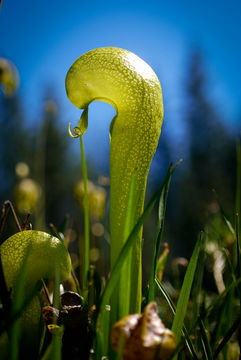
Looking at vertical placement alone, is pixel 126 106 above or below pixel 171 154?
below

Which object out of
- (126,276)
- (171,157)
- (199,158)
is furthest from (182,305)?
(171,157)

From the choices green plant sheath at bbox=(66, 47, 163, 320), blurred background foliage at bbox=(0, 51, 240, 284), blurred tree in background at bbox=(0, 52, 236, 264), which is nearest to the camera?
green plant sheath at bbox=(66, 47, 163, 320)

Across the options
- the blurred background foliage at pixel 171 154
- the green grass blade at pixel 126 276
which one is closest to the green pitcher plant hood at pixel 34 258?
the green grass blade at pixel 126 276

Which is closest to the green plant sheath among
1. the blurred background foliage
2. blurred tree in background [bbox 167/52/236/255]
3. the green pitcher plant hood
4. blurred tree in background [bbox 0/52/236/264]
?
the green pitcher plant hood

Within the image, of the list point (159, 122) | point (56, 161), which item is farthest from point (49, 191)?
point (159, 122)

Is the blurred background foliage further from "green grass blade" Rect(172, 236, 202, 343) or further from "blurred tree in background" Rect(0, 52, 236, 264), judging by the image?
"green grass blade" Rect(172, 236, 202, 343)

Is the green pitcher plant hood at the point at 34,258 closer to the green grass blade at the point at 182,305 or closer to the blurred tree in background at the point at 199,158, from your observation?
the green grass blade at the point at 182,305

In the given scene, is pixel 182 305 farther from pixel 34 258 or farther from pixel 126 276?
pixel 34 258

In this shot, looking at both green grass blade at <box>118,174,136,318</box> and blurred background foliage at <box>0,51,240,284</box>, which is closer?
green grass blade at <box>118,174,136,318</box>
